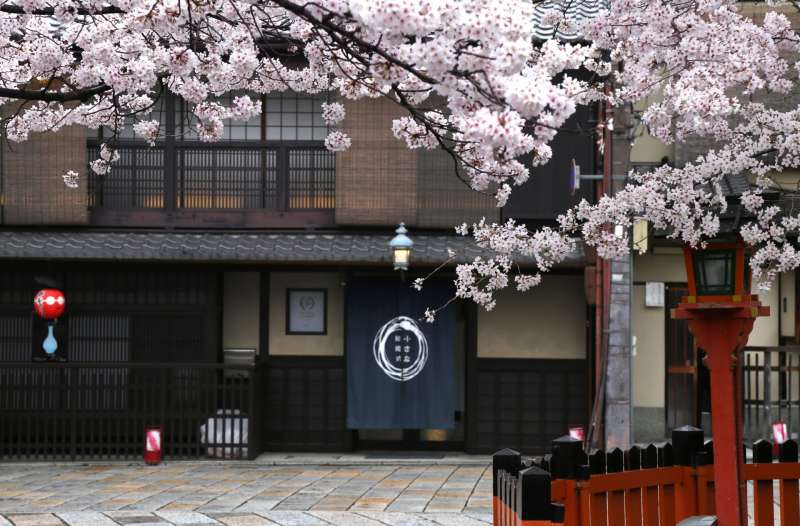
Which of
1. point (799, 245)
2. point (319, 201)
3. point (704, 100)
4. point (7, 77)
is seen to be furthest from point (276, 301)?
point (704, 100)

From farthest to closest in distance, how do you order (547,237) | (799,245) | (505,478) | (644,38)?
(799,245)
(547,237)
(644,38)
(505,478)

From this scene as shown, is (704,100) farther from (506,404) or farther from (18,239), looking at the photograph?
(18,239)

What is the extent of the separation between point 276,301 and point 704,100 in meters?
10.6

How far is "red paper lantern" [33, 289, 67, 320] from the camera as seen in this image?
17.9 m

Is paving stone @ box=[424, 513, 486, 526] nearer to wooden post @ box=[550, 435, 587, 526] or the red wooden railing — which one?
the red wooden railing

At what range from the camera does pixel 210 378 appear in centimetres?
1825

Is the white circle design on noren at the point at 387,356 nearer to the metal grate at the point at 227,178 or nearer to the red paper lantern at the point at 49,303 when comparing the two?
the metal grate at the point at 227,178

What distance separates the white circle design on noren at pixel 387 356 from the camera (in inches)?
722

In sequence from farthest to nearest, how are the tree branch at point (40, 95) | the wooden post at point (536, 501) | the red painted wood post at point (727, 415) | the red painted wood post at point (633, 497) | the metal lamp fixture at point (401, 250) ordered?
the metal lamp fixture at point (401, 250), the tree branch at point (40, 95), the red painted wood post at point (633, 497), the red painted wood post at point (727, 415), the wooden post at point (536, 501)

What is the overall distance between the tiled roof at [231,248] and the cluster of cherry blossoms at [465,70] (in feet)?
16.5

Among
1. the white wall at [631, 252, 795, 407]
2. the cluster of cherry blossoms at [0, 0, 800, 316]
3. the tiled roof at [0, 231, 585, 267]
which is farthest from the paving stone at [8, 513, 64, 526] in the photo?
the white wall at [631, 252, 795, 407]

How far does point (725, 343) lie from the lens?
23.9 ft

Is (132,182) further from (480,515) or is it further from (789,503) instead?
(789,503)

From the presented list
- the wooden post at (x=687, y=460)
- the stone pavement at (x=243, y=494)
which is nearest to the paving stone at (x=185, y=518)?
the stone pavement at (x=243, y=494)
